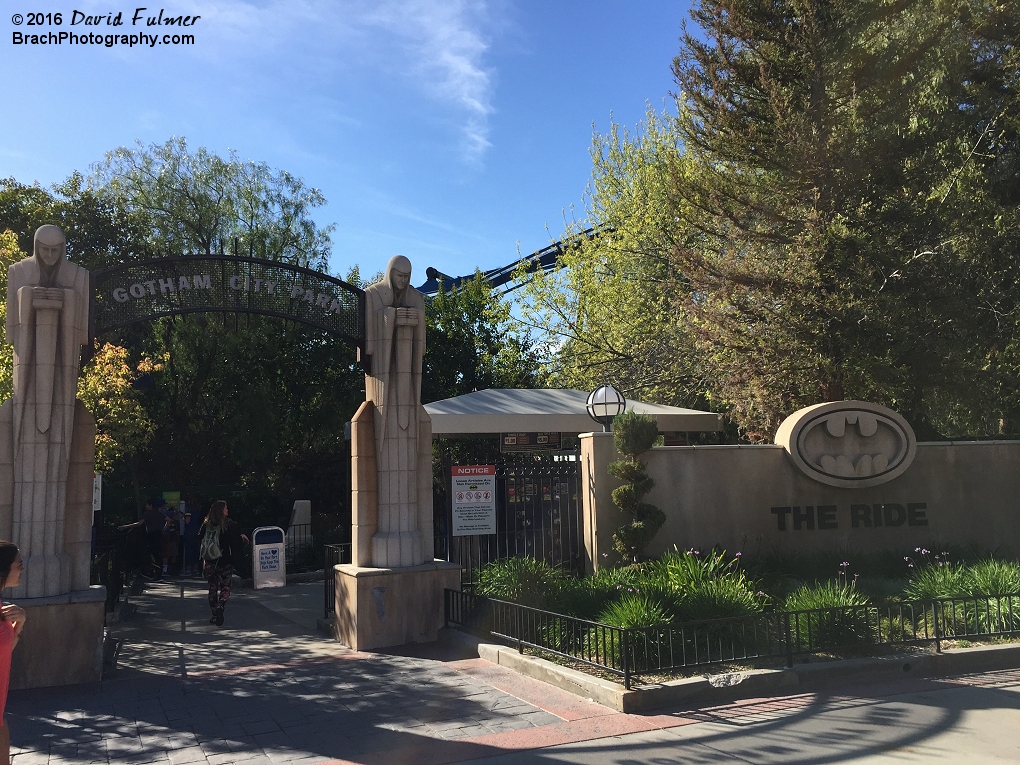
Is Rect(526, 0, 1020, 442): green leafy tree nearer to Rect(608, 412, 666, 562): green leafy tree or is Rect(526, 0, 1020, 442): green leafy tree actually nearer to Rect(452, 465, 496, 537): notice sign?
Rect(608, 412, 666, 562): green leafy tree

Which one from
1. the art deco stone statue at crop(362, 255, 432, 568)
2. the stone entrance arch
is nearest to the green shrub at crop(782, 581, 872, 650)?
the art deco stone statue at crop(362, 255, 432, 568)

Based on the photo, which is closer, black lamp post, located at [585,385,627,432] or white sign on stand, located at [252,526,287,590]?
black lamp post, located at [585,385,627,432]

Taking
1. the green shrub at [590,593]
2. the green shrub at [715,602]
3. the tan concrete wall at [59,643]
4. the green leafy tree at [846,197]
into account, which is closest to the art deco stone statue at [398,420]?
the green shrub at [590,593]

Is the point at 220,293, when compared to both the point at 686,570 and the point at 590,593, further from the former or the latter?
the point at 686,570

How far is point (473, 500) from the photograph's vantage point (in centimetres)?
1096

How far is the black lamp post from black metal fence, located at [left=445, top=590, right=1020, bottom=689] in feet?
11.9

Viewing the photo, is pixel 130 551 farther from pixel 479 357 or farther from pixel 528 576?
pixel 479 357

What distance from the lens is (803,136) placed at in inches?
534

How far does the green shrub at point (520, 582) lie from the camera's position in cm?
932

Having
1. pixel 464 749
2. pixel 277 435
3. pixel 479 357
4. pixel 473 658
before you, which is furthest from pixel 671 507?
pixel 277 435

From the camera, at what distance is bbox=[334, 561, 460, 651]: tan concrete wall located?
31.3 feet

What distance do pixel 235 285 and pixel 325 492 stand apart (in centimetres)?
1960

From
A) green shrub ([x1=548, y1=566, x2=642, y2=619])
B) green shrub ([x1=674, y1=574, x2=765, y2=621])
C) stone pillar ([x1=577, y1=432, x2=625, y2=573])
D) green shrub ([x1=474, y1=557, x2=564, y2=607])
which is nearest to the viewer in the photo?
green shrub ([x1=674, y1=574, x2=765, y2=621])

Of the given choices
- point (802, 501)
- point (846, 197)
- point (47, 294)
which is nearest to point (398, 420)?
point (47, 294)
